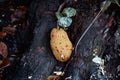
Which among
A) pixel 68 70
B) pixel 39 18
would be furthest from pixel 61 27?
pixel 68 70

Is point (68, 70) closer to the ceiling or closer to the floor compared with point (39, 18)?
closer to the floor

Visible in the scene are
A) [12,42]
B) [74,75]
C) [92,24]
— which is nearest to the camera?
[74,75]

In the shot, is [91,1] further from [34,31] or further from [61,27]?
[34,31]
